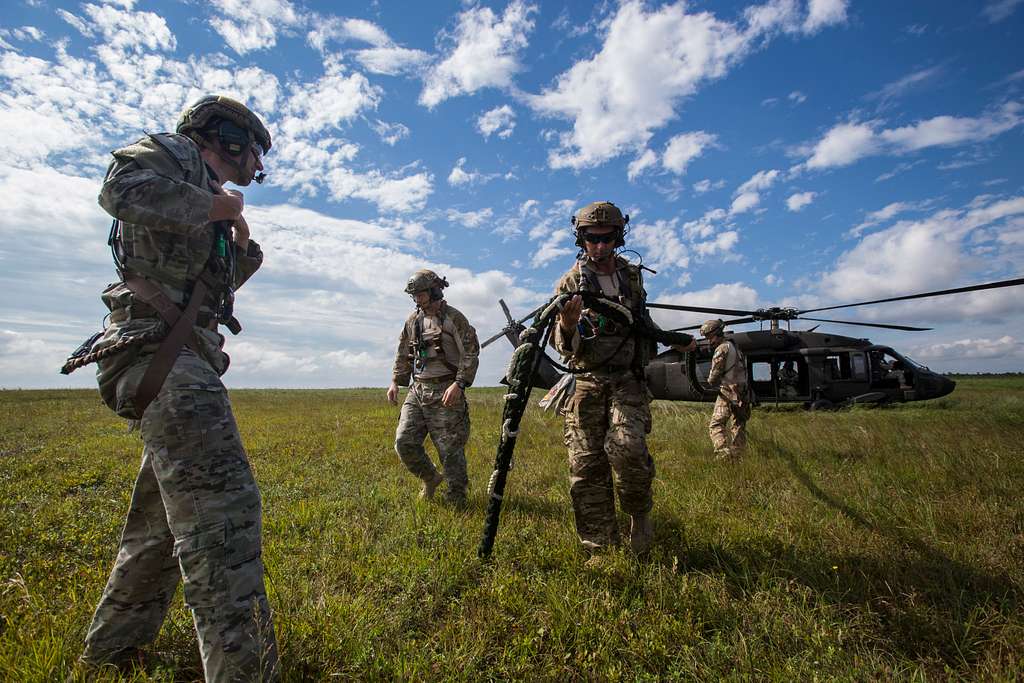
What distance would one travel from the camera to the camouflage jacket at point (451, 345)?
6.27 meters

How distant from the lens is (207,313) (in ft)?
8.13

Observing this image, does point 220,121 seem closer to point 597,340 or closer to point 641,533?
point 597,340

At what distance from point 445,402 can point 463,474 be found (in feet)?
2.95

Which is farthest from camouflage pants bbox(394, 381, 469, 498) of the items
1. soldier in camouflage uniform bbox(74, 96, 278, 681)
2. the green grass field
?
soldier in camouflage uniform bbox(74, 96, 278, 681)

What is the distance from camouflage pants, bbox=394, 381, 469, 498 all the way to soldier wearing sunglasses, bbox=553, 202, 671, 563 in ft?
6.58

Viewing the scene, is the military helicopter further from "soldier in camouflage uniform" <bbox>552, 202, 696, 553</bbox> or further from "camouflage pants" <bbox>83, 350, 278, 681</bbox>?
"camouflage pants" <bbox>83, 350, 278, 681</bbox>

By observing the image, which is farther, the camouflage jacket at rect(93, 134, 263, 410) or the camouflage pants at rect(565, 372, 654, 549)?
the camouflage pants at rect(565, 372, 654, 549)

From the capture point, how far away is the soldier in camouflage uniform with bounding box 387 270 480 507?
6051 mm

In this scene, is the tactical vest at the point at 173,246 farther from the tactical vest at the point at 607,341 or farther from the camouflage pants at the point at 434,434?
the camouflage pants at the point at 434,434

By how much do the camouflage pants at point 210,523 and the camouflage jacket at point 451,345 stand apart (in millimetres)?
3977

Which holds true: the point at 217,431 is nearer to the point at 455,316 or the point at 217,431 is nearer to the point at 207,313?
the point at 207,313

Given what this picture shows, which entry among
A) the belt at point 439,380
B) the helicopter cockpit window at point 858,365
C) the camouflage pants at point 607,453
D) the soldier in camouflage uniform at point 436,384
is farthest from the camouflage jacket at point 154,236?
the helicopter cockpit window at point 858,365

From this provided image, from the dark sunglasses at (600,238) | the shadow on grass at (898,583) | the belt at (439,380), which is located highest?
the dark sunglasses at (600,238)

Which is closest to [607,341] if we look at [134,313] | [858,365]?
[134,313]
